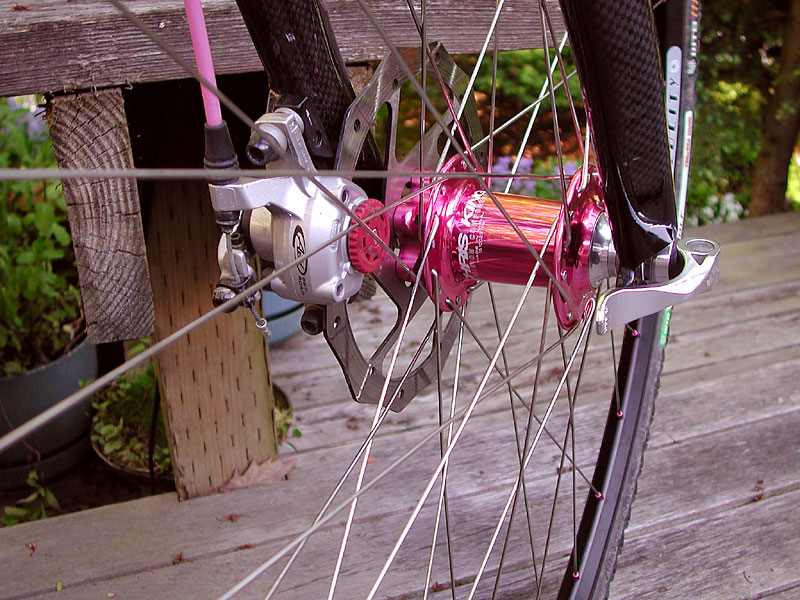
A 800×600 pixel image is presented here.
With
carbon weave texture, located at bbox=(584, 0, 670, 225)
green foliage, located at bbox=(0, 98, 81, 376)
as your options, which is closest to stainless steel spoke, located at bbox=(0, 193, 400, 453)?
carbon weave texture, located at bbox=(584, 0, 670, 225)

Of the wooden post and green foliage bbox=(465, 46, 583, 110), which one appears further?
green foliage bbox=(465, 46, 583, 110)

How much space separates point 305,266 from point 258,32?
0.20 metres

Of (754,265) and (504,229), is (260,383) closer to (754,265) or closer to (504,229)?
(504,229)

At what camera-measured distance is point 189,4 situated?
59 cm

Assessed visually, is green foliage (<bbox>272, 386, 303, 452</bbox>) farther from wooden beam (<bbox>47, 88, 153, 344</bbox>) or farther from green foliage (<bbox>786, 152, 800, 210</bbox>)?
green foliage (<bbox>786, 152, 800, 210</bbox>)

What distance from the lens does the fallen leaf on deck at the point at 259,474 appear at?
1260 mm

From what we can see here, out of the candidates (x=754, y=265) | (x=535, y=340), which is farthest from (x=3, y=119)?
(x=754, y=265)

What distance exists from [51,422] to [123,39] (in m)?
0.95

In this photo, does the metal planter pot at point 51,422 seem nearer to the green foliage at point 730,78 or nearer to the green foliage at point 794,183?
the green foliage at point 730,78

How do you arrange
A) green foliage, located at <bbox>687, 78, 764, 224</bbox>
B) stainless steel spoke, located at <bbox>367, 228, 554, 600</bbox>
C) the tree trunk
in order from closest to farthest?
stainless steel spoke, located at <bbox>367, 228, 554, 600</bbox>, the tree trunk, green foliage, located at <bbox>687, 78, 764, 224</bbox>

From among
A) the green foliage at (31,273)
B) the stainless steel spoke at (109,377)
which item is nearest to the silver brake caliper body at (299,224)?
the stainless steel spoke at (109,377)

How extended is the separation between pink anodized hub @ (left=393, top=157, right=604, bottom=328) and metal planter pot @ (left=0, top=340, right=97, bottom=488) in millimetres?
1033

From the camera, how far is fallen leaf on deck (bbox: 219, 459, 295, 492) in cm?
126

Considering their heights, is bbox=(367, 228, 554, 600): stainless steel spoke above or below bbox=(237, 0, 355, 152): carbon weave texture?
below
